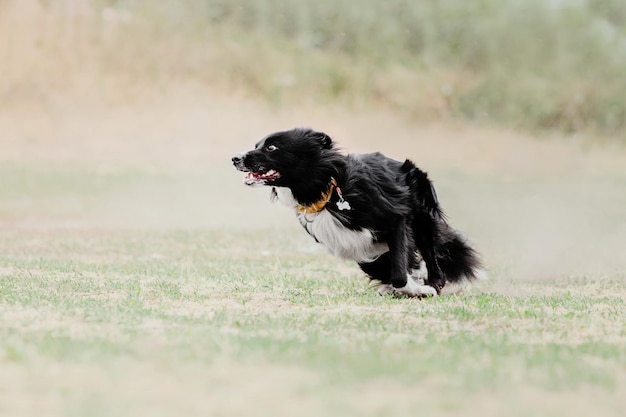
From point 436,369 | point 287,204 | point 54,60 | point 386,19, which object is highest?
point 386,19

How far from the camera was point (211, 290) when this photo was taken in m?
7.86

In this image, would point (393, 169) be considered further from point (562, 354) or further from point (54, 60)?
point (54, 60)

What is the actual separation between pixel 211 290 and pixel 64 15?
17.1 meters

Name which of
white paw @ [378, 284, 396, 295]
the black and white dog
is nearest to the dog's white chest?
the black and white dog

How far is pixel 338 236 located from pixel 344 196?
11.2 inches

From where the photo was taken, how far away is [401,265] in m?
7.37

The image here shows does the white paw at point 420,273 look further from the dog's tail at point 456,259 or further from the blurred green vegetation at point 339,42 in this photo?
the blurred green vegetation at point 339,42

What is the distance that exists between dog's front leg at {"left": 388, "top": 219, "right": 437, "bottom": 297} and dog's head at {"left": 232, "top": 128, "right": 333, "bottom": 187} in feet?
2.52

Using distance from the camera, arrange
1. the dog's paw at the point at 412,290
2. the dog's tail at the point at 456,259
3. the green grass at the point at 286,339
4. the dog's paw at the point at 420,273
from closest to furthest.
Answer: the green grass at the point at 286,339 → the dog's paw at the point at 412,290 → the dog's paw at the point at 420,273 → the dog's tail at the point at 456,259

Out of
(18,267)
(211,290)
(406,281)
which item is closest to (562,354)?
(406,281)

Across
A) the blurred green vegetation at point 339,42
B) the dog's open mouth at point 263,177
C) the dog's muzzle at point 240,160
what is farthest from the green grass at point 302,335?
the blurred green vegetation at point 339,42

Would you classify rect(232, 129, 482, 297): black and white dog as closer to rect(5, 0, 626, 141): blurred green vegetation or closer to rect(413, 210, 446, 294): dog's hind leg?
rect(413, 210, 446, 294): dog's hind leg

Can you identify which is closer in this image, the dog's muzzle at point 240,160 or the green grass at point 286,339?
the green grass at point 286,339

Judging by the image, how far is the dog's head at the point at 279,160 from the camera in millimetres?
7340
